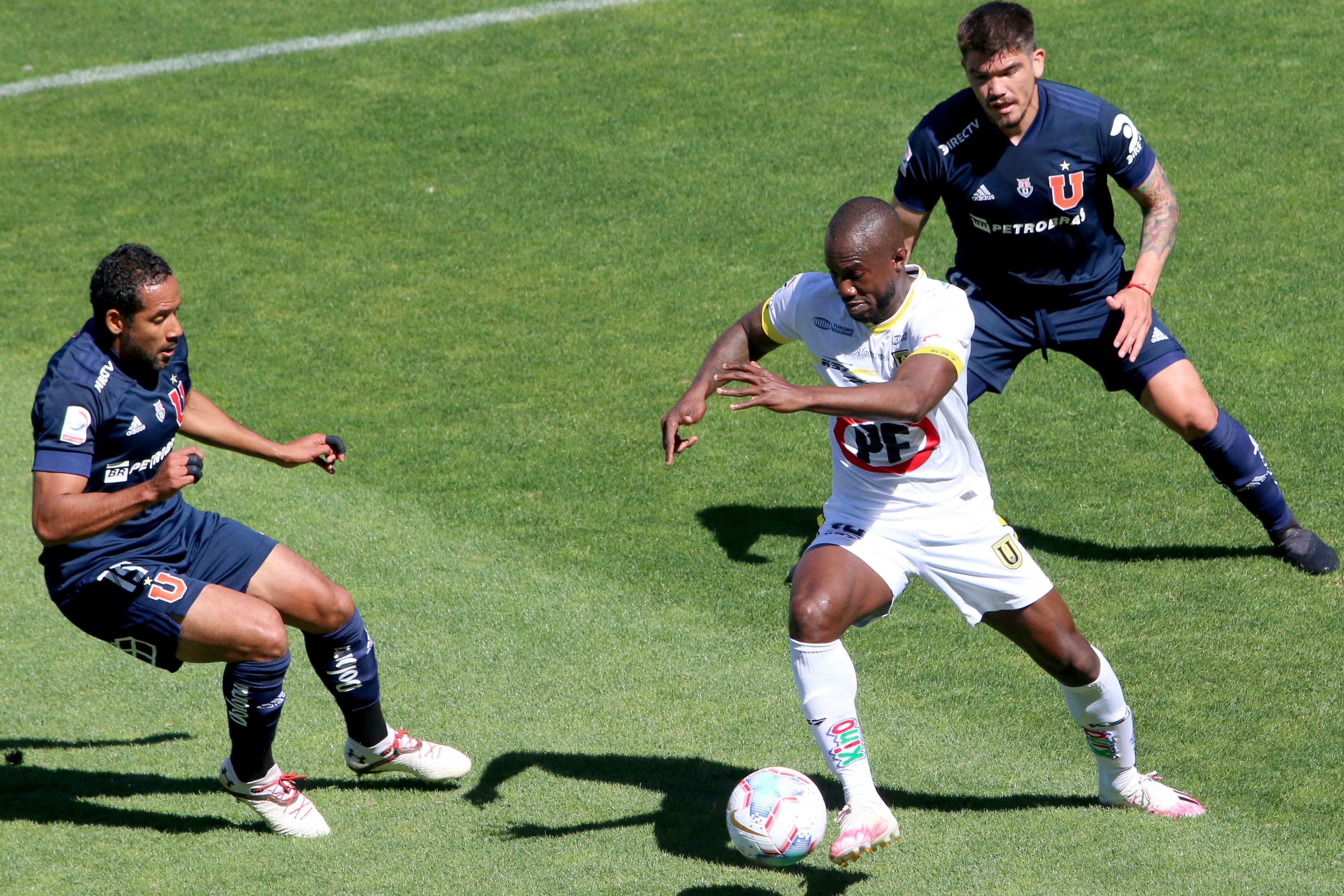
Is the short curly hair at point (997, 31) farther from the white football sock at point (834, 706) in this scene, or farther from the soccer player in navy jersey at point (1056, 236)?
the white football sock at point (834, 706)

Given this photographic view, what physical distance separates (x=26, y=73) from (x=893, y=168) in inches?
401

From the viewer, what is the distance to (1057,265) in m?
7.23

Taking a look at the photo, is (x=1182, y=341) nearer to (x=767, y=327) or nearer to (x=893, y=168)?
(x=893, y=168)

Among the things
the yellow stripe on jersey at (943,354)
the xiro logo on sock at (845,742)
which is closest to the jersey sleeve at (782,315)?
the yellow stripe on jersey at (943,354)

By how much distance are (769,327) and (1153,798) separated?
240 centimetres

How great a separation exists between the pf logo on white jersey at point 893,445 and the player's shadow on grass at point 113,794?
7.86ft

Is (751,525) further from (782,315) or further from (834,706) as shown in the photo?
(834,706)

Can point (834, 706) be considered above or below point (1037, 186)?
below

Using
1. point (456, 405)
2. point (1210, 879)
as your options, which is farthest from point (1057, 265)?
point (456, 405)

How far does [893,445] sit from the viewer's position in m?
5.35

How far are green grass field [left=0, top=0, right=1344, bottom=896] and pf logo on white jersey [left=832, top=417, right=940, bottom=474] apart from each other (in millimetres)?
1467

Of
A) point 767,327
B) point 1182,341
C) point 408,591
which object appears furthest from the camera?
point 1182,341

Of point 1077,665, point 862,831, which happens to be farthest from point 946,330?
point 862,831

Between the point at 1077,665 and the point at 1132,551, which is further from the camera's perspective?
the point at 1132,551
